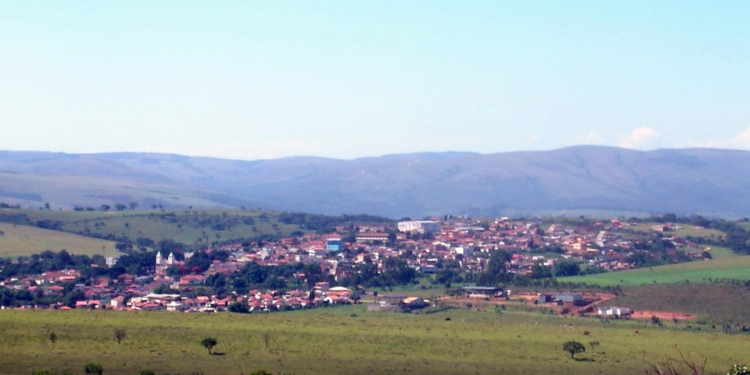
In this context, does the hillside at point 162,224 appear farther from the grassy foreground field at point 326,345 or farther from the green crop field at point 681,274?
the grassy foreground field at point 326,345

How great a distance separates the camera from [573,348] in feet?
144

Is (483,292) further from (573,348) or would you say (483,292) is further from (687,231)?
(687,231)

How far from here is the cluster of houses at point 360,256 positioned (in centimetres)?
6700

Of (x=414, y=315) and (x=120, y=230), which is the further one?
(x=120, y=230)

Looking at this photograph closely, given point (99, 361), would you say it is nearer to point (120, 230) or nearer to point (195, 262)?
point (195, 262)

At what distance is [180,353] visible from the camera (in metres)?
41.2

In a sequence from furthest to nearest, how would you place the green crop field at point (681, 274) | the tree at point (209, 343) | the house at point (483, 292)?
the green crop field at point (681, 274)
the house at point (483, 292)
the tree at point (209, 343)

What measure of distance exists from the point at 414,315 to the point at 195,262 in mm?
32994

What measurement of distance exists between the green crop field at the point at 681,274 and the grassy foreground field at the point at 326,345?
791 inches

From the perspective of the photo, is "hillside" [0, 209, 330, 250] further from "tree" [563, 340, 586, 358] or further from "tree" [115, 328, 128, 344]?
"tree" [563, 340, 586, 358]

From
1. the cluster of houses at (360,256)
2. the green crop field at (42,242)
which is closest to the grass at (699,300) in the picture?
the cluster of houses at (360,256)

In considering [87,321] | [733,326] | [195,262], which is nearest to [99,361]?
[87,321]

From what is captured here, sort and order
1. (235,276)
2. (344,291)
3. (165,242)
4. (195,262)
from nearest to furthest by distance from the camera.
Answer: (344,291) → (235,276) → (195,262) → (165,242)

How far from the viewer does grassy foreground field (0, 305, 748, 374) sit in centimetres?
3916
